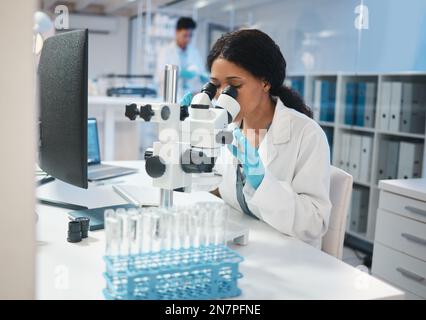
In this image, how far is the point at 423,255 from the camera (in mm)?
1929

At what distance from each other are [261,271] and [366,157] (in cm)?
240

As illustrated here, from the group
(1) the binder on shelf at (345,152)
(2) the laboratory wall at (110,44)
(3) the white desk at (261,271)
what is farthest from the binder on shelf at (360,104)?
(2) the laboratory wall at (110,44)

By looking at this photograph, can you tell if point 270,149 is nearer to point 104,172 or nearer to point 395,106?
point 104,172

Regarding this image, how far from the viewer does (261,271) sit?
961mm

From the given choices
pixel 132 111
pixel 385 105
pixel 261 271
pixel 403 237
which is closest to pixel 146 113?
pixel 132 111

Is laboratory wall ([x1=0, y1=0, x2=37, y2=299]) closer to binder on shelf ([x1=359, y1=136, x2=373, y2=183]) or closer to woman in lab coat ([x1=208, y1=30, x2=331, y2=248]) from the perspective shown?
woman in lab coat ([x1=208, y1=30, x2=331, y2=248])

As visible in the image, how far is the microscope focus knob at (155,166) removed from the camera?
99 centimetres

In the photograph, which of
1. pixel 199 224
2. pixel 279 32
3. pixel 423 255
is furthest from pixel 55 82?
pixel 279 32

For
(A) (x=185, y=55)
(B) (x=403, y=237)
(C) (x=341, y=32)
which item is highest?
(C) (x=341, y=32)

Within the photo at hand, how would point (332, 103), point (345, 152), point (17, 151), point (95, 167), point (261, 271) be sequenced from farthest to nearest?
point (332, 103)
point (345, 152)
point (95, 167)
point (261, 271)
point (17, 151)

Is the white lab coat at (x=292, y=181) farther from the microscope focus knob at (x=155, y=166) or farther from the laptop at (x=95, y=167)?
the laptop at (x=95, y=167)

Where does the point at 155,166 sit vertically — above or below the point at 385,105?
below
